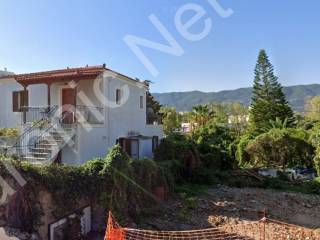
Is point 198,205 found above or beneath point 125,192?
beneath

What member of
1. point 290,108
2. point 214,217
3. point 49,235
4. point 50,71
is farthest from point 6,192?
point 290,108

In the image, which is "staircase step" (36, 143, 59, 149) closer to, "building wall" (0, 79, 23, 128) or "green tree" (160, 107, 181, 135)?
"building wall" (0, 79, 23, 128)

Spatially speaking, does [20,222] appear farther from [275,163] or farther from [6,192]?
[275,163]

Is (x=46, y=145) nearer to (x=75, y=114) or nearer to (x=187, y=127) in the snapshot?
(x=75, y=114)

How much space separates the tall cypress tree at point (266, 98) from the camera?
136 ft

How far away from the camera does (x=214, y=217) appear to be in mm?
13867

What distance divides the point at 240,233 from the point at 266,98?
32763 millimetres

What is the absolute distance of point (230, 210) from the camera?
15.0 m

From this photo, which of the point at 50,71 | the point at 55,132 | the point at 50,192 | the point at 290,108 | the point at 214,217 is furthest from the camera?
the point at 290,108

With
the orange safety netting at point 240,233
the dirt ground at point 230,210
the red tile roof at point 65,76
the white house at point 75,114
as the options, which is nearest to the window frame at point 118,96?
the white house at point 75,114

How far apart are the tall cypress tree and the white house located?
22.9 m

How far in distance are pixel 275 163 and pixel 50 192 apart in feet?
72.2

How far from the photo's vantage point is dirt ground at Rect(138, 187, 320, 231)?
1334 cm

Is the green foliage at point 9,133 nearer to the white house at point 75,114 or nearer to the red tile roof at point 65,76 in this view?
the white house at point 75,114
